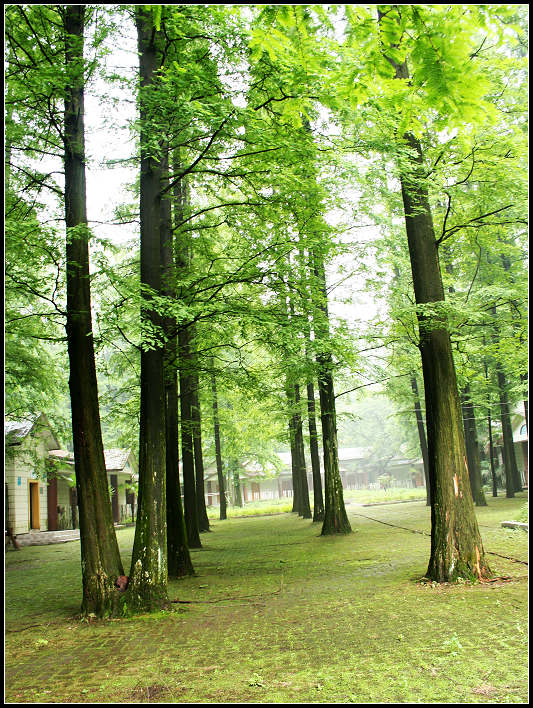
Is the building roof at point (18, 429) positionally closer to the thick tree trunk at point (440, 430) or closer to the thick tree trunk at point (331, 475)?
the thick tree trunk at point (331, 475)

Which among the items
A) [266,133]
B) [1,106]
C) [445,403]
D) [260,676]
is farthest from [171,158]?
[260,676]

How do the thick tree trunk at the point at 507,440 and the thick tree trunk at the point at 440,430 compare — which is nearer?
the thick tree trunk at the point at 440,430

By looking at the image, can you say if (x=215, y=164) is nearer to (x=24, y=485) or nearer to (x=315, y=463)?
(x=315, y=463)

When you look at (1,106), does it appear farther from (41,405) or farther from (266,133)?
(41,405)

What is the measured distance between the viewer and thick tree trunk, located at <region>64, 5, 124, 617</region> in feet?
25.1

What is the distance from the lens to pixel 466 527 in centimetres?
800

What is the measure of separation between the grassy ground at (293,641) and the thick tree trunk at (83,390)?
625 mm

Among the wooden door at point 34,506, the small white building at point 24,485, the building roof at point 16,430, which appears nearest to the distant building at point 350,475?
the small white building at point 24,485

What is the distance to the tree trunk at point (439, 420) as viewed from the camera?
795 centimetres

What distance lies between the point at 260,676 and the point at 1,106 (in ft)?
19.9

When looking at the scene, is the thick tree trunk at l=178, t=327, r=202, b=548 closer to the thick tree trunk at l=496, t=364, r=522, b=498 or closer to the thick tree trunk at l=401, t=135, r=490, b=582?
the thick tree trunk at l=401, t=135, r=490, b=582

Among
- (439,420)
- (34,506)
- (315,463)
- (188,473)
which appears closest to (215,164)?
(439,420)

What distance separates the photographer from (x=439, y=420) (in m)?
8.50

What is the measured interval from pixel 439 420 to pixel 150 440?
4438 millimetres
